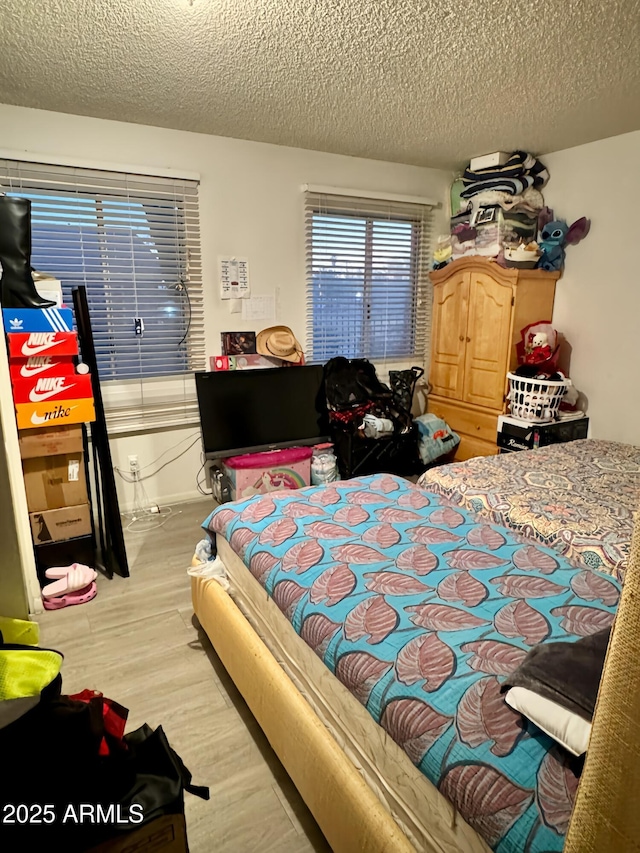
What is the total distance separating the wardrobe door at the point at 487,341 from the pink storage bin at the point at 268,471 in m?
1.42

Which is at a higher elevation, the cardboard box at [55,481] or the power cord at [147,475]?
the cardboard box at [55,481]

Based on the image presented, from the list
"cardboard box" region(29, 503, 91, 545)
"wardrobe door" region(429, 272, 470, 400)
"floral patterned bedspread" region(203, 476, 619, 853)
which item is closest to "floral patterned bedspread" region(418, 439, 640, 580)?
"floral patterned bedspread" region(203, 476, 619, 853)

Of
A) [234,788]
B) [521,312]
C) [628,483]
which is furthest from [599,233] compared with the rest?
[234,788]

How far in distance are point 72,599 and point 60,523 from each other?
1.24 ft

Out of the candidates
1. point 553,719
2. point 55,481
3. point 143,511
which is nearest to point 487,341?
point 143,511

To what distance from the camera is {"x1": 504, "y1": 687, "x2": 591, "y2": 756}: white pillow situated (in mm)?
890

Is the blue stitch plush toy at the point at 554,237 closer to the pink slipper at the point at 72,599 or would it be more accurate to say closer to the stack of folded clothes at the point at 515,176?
the stack of folded clothes at the point at 515,176

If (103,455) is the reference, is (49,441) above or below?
above

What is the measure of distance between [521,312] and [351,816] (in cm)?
336

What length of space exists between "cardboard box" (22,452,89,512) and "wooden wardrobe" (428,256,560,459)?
9.33 ft

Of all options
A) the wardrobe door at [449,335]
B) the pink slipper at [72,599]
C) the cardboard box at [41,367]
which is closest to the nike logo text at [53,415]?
the cardboard box at [41,367]

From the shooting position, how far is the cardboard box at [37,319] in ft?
7.63

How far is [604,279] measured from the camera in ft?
11.6

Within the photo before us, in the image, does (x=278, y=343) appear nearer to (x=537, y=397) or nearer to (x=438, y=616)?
(x=537, y=397)
